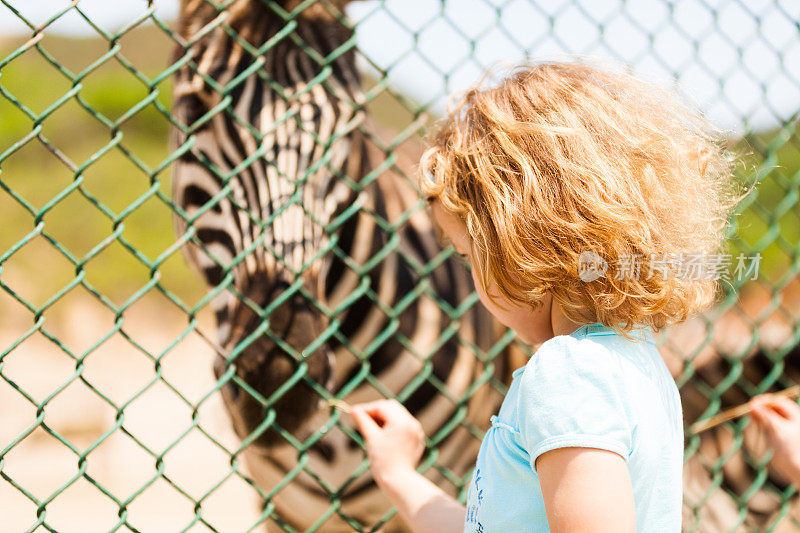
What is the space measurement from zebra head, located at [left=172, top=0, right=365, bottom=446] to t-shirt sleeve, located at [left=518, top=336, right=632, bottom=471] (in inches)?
33.1

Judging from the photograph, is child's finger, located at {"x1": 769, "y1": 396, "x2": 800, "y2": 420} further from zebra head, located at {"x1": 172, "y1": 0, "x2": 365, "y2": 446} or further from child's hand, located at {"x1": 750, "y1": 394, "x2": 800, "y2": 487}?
zebra head, located at {"x1": 172, "y1": 0, "x2": 365, "y2": 446}

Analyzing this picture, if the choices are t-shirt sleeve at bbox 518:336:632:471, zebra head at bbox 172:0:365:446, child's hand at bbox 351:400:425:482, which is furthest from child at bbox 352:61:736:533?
zebra head at bbox 172:0:365:446

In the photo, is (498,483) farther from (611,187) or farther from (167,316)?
(167,316)

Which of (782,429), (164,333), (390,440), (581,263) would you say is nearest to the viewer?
(581,263)

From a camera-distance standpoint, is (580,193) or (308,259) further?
(308,259)

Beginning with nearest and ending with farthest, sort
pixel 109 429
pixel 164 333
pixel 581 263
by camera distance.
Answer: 1. pixel 581 263
2. pixel 109 429
3. pixel 164 333

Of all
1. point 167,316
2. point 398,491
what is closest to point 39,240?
point 167,316

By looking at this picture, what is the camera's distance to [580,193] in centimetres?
110

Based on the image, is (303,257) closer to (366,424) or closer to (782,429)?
(366,424)

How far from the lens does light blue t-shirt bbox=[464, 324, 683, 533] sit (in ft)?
3.36

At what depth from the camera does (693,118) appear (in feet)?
4.18

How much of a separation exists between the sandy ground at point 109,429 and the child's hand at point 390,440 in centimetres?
249

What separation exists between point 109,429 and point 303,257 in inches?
116

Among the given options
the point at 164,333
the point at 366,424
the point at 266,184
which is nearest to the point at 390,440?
the point at 366,424
